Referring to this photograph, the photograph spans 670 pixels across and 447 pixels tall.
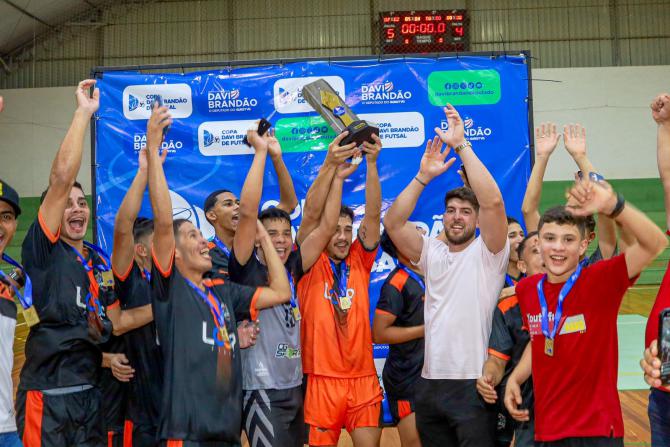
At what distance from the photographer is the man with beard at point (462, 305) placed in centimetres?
363

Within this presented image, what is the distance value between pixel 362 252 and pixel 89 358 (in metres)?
1.90

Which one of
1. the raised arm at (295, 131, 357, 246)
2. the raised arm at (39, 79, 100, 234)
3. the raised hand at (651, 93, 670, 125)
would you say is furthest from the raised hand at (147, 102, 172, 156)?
the raised hand at (651, 93, 670, 125)

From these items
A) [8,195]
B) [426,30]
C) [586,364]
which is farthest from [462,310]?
[426,30]

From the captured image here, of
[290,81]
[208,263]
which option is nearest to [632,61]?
[290,81]

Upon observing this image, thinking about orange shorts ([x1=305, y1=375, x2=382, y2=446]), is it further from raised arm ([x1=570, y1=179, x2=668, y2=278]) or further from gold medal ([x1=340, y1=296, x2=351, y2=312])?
raised arm ([x1=570, y1=179, x2=668, y2=278])

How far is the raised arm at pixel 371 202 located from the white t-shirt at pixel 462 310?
605 mm

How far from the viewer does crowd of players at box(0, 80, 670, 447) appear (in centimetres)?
304

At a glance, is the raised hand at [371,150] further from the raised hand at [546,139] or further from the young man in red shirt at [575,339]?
the young man in red shirt at [575,339]

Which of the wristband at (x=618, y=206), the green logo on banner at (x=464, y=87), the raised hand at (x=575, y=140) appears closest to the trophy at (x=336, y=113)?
the green logo on banner at (x=464, y=87)

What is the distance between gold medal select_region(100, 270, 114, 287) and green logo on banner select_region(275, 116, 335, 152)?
230 centimetres

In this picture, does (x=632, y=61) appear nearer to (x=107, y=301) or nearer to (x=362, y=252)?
(x=362, y=252)

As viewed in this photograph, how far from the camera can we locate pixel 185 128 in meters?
5.82

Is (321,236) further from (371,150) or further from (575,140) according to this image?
(575,140)

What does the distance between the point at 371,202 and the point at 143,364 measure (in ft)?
5.80
